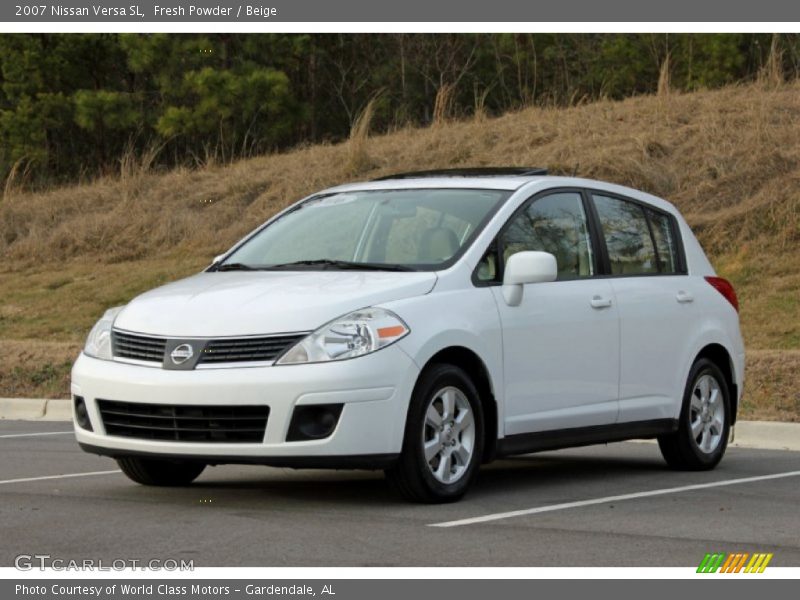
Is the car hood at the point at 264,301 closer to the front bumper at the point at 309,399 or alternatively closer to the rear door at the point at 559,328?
the front bumper at the point at 309,399

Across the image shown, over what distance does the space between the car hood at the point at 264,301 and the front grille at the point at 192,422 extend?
1.24 ft

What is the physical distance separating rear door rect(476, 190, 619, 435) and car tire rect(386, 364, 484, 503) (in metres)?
0.37

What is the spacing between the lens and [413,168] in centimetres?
2566

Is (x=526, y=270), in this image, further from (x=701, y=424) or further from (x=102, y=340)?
(x=701, y=424)

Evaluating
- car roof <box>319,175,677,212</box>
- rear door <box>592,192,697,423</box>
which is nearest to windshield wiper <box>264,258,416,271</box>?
car roof <box>319,175,677,212</box>

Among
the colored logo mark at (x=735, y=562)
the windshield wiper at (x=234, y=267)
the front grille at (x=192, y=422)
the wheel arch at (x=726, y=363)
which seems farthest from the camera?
the wheel arch at (x=726, y=363)

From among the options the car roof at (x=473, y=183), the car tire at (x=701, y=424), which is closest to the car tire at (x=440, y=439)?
the car roof at (x=473, y=183)

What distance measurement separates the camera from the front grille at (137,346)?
27.1 feet

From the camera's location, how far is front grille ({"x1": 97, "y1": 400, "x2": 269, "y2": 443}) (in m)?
8.02

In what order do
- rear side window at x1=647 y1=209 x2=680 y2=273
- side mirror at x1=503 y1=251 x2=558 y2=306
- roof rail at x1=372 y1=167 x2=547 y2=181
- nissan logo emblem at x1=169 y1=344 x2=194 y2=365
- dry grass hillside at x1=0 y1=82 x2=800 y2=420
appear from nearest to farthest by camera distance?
nissan logo emblem at x1=169 y1=344 x2=194 y2=365, side mirror at x1=503 y1=251 x2=558 y2=306, roof rail at x1=372 y1=167 x2=547 y2=181, rear side window at x1=647 y1=209 x2=680 y2=273, dry grass hillside at x1=0 y1=82 x2=800 y2=420

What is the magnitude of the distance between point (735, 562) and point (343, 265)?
3072 millimetres

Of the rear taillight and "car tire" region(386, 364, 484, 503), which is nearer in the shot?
"car tire" region(386, 364, 484, 503)

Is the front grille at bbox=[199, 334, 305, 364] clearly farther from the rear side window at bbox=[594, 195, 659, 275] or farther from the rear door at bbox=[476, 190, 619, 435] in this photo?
the rear side window at bbox=[594, 195, 659, 275]

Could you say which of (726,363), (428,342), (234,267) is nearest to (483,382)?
(428,342)
